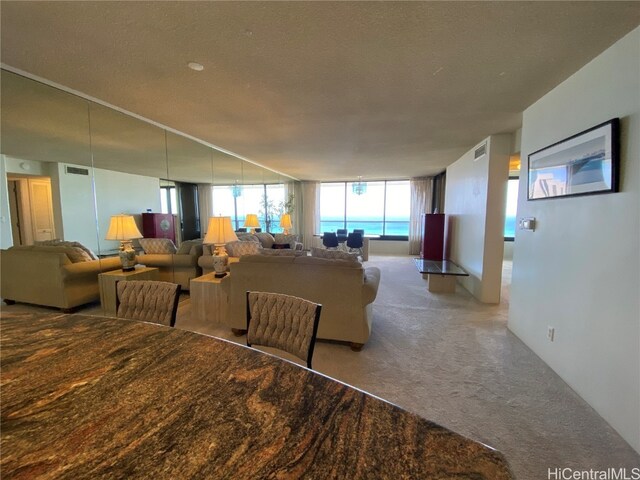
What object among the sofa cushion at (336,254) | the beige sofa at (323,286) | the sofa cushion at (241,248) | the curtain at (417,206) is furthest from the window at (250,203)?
the curtain at (417,206)

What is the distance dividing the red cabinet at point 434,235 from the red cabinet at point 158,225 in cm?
512

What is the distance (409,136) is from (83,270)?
15.7 feet

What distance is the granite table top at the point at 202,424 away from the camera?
59 cm

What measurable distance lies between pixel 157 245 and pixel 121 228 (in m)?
0.78

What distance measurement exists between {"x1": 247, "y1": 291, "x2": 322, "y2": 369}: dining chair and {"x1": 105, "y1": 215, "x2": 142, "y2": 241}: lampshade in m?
2.93

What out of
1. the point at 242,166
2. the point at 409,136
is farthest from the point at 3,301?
the point at 409,136

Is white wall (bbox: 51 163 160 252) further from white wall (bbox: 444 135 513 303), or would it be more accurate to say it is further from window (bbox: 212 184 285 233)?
white wall (bbox: 444 135 513 303)

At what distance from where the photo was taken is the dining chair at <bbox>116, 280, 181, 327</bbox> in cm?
166

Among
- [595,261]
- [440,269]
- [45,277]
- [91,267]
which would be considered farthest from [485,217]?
[45,277]

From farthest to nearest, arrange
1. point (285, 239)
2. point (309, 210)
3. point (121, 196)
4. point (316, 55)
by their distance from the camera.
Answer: point (309, 210)
point (285, 239)
point (121, 196)
point (316, 55)

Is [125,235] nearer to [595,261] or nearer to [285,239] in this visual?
[285,239]

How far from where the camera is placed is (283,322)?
1.52 metres

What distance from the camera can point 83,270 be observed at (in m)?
3.46

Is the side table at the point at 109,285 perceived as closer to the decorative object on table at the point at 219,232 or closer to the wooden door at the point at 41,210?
the wooden door at the point at 41,210
